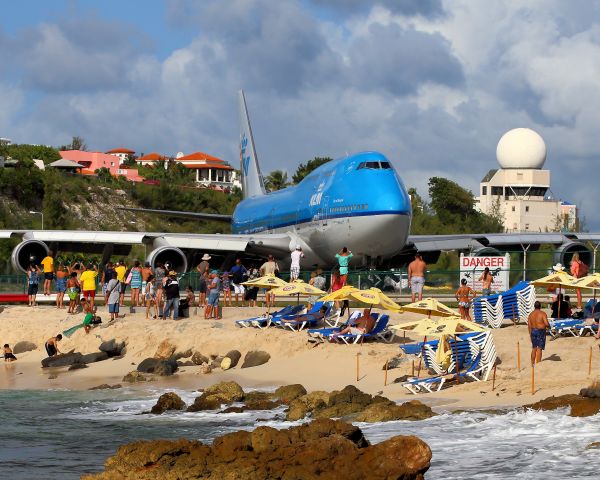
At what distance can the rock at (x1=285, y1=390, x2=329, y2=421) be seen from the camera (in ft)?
68.7

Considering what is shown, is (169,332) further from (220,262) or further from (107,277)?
(220,262)

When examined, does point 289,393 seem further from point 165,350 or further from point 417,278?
point 417,278

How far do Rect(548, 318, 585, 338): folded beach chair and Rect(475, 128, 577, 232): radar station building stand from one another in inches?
3672

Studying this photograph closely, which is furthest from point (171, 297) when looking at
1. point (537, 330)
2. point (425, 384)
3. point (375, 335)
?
point (537, 330)

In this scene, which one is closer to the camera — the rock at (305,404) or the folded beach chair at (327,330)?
the rock at (305,404)

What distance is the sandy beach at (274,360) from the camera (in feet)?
73.7

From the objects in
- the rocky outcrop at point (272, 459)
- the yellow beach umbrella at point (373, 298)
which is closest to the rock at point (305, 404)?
the yellow beach umbrella at point (373, 298)

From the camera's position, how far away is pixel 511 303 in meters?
30.2

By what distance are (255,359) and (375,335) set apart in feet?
9.62

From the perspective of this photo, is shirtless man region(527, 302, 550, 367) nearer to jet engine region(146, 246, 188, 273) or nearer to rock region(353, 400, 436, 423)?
rock region(353, 400, 436, 423)

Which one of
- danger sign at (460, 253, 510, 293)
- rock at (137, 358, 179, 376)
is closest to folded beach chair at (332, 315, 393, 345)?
rock at (137, 358, 179, 376)

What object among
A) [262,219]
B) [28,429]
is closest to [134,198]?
[262,219]

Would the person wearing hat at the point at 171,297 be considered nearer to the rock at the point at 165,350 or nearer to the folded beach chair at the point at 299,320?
the rock at the point at 165,350

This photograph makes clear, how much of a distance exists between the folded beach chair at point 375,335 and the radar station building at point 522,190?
304 ft
